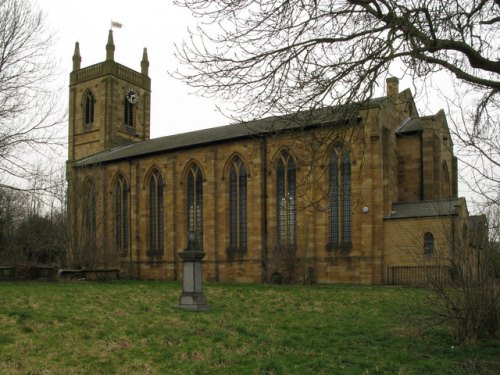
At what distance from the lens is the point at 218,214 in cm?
3672

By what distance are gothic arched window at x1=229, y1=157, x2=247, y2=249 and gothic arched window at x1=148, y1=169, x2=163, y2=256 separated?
259 inches

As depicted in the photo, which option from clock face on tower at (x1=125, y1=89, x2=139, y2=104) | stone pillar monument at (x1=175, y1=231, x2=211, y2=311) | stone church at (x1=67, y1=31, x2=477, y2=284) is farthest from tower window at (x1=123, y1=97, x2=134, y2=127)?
stone pillar monument at (x1=175, y1=231, x2=211, y2=311)

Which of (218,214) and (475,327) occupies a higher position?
(218,214)

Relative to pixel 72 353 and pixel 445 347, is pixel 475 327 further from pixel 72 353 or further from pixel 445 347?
pixel 72 353

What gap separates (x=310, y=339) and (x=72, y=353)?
4.73m

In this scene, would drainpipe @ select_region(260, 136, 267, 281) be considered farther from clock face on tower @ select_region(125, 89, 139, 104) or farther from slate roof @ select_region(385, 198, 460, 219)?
clock face on tower @ select_region(125, 89, 139, 104)

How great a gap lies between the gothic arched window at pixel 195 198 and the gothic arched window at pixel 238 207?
2754 millimetres

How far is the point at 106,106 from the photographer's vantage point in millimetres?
49281

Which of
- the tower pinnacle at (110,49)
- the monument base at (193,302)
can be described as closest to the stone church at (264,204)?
the monument base at (193,302)

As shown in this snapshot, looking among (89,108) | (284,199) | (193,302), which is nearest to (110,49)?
(89,108)

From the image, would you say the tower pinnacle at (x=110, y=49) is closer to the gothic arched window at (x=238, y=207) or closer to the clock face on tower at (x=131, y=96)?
the clock face on tower at (x=131, y=96)

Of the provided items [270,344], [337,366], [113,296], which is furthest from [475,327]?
[113,296]

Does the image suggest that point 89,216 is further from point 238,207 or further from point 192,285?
point 192,285

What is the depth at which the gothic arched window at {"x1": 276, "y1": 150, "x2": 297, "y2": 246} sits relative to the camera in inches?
1316
